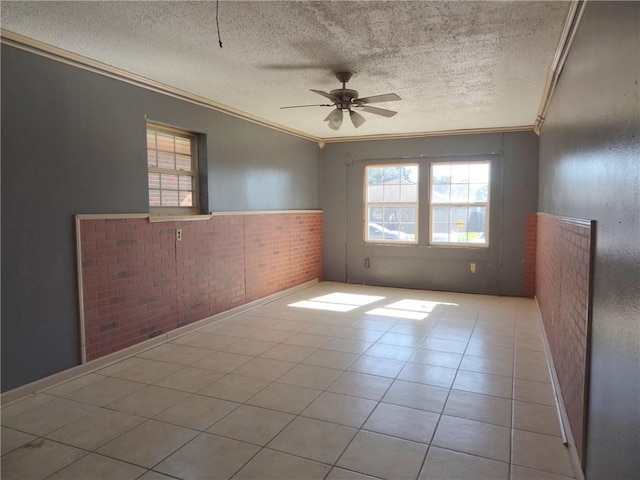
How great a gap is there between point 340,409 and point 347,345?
128 cm

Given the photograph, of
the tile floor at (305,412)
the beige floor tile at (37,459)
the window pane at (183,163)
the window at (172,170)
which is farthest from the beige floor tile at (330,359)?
the window pane at (183,163)

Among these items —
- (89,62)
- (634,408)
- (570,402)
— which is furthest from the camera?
(89,62)

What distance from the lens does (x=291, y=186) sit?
6527 mm

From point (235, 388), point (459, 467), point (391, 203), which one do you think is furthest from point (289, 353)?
point (391, 203)

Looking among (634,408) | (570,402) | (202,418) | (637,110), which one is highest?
(637,110)

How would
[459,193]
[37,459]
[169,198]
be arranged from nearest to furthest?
[37,459] < [169,198] < [459,193]

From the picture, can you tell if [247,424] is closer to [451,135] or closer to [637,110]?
[637,110]

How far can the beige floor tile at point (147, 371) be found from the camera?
129 inches

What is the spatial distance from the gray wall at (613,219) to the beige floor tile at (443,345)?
1.96m

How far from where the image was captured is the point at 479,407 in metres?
2.77

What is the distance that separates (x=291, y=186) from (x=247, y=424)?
4.42m

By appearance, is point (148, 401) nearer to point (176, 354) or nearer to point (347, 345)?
point (176, 354)

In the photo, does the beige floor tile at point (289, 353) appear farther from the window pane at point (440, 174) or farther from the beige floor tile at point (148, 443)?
the window pane at point (440, 174)

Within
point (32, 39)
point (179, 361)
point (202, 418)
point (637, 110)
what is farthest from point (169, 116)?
point (637, 110)
